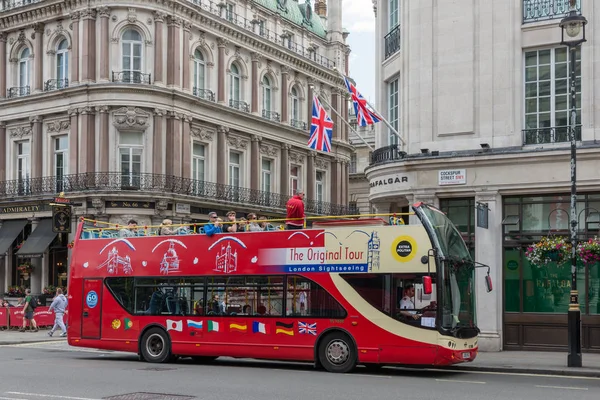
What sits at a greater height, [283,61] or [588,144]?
[283,61]

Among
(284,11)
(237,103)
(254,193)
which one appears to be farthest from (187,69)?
(284,11)

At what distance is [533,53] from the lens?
23.5 meters

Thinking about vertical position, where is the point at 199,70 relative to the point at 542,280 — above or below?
above

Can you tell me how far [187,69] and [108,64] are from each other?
14.5 ft

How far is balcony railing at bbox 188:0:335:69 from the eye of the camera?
162 feet

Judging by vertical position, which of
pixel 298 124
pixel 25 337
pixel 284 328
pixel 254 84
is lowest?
pixel 25 337

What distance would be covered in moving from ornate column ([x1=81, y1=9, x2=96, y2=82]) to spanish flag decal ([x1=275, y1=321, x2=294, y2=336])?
2771cm

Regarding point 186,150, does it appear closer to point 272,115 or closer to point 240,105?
point 240,105

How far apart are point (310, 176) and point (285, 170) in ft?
11.1

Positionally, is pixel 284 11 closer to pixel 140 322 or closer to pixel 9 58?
pixel 9 58

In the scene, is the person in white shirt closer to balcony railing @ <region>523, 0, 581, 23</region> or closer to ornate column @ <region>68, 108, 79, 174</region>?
balcony railing @ <region>523, 0, 581, 23</region>

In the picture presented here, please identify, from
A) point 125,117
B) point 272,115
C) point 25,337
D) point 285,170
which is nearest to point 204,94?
point 125,117

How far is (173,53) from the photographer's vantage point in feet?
149

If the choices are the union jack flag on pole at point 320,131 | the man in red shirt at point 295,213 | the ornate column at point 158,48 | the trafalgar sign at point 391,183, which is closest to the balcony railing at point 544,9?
Result: the trafalgar sign at point 391,183
